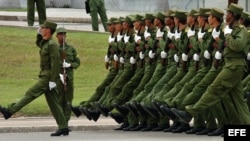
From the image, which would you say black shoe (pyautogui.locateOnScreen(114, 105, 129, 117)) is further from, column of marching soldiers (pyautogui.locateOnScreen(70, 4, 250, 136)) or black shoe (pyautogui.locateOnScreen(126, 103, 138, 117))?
black shoe (pyautogui.locateOnScreen(126, 103, 138, 117))

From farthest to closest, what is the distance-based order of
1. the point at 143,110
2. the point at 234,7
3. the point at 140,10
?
the point at 140,10, the point at 143,110, the point at 234,7

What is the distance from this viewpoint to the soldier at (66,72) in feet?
71.9

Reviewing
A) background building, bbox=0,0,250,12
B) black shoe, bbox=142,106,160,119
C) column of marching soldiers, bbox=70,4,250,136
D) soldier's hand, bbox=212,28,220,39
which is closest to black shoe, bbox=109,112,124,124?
column of marching soldiers, bbox=70,4,250,136

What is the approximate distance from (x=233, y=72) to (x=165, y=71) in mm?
3212

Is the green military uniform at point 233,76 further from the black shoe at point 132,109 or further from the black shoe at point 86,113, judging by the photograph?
the black shoe at point 86,113

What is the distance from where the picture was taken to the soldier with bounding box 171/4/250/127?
57.4 ft

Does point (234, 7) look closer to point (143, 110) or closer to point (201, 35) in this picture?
point (201, 35)

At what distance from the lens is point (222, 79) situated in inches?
692

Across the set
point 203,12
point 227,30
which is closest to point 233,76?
point 227,30

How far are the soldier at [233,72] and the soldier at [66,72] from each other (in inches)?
180

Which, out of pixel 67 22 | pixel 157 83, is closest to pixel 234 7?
pixel 157 83

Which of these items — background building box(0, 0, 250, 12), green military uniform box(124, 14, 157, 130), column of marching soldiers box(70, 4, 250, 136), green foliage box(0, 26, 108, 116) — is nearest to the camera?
column of marching soldiers box(70, 4, 250, 136)

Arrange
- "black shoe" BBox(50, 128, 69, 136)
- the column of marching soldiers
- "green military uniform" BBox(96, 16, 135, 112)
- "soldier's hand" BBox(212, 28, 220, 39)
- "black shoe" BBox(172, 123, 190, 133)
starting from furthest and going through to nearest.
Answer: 1. "green military uniform" BBox(96, 16, 135, 112)
2. "black shoe" BBox(172, 123, 190, 133)
3. "black shoe" BBox(50, 128, 69, 136)
4. the column of marching soldiers
5. "soldier's hand" BBox(212, 28, 220, 39)

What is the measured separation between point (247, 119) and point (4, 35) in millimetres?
15345
